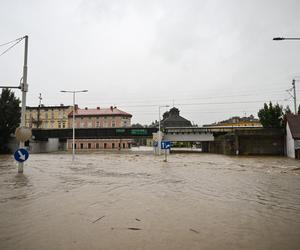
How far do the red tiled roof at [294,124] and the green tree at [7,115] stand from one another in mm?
54042

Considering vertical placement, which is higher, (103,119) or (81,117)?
(81,117)

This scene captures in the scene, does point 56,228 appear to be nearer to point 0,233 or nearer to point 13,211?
point 0,233

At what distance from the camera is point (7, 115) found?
56250 millimetres

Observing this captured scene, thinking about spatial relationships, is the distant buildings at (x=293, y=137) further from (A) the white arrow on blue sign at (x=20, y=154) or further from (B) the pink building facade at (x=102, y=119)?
(B) the pink building facade at (x=102, y=119)

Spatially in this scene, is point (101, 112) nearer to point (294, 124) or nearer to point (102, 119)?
point (102, 119)

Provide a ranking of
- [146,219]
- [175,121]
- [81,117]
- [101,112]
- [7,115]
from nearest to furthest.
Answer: [146,219], [7,115], [81,117], [101,112], [175,121]

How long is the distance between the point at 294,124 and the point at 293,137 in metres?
3.87

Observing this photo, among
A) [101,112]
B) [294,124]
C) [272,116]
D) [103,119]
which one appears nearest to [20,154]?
[294,124]

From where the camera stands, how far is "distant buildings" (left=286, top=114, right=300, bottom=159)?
138ft

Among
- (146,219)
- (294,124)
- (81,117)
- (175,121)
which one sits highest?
(81,117)

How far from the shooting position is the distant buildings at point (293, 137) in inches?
1653

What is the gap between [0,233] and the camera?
5320mm

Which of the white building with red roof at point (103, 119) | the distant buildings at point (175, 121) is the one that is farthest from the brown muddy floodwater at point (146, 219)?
the distant buildings at point (175, 121)

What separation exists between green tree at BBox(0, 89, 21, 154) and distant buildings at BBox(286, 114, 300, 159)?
177 ft
